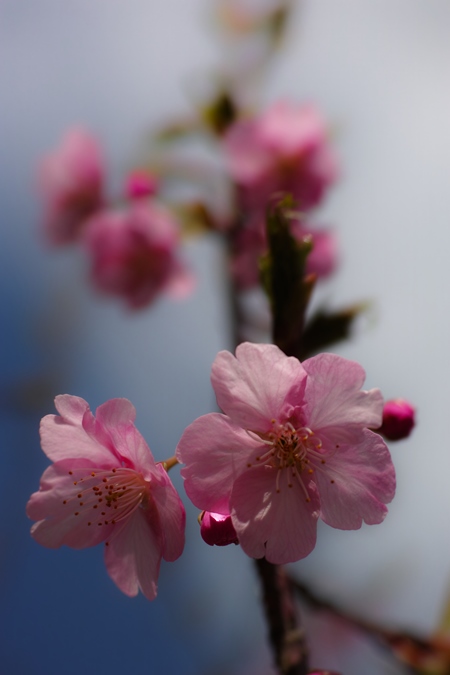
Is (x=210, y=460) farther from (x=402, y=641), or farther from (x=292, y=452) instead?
(x=402, y=641)

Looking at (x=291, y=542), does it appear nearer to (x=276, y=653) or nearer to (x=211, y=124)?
(x=276, y=653)

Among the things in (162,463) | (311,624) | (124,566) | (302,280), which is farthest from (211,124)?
(311,624)

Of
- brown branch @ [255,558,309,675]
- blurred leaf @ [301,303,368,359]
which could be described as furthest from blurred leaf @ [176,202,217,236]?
brown branch @ [255,558,309,675]

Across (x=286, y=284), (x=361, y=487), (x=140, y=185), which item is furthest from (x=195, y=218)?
(x=361, y=487)

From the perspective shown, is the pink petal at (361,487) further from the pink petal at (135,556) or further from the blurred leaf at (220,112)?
the blurred leaf at (220,112)

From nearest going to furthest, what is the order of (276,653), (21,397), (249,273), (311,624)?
(276,653)
(249,273)
(21,397)
(311,624)

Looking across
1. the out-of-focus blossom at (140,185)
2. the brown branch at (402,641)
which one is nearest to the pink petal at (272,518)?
the brown branch at (402,641)
